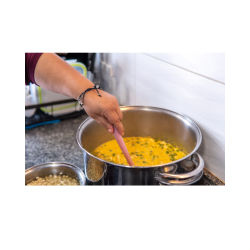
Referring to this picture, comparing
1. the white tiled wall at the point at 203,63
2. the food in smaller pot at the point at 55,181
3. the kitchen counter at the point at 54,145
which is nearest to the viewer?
the white tiled wall at the point at 203,63

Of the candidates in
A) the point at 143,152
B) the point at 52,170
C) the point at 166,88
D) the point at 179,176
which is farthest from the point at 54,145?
the point at 179,176

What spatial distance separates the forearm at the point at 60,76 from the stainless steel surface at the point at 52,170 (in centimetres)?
29

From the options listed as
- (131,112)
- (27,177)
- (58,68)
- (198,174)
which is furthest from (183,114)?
(27,177)

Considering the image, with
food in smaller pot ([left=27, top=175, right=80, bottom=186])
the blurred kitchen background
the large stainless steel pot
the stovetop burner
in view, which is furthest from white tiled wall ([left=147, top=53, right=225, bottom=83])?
food in smaller pot ([left=27, top=175, right=80, bottom=186])

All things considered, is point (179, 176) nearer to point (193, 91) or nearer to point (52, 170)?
point (193, 91)

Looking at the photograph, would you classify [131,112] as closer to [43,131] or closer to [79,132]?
[79,132]

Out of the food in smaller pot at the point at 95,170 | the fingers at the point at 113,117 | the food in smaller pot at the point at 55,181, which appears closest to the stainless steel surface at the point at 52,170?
the food in smaller pot at the point at 55,181

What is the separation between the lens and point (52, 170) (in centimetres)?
102

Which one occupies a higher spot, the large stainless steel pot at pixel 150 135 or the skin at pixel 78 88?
the skin at pixel 78 88

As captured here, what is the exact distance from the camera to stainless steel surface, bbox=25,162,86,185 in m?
0.99

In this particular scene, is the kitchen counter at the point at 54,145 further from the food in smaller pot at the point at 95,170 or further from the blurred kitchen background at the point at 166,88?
the food in smaller pot at the point at 95,170

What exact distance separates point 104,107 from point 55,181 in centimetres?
37

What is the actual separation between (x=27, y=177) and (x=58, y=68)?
0.42 metres

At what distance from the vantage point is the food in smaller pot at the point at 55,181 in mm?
973
